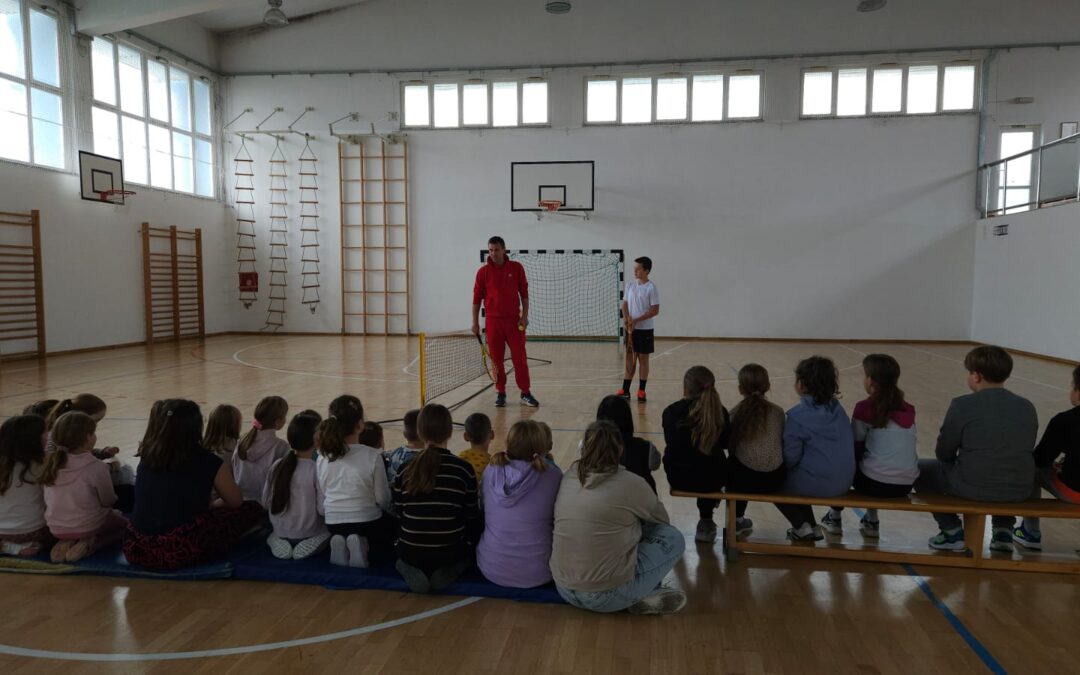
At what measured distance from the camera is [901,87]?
48.8 ft

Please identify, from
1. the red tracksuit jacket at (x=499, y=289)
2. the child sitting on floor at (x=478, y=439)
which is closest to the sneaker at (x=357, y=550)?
the child sitting on floor at (x=478, y=439)

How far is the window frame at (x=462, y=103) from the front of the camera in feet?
52.5

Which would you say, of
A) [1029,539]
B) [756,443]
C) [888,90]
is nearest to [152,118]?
[756,443]

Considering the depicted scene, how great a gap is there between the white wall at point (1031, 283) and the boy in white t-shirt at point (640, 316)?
27.1ft

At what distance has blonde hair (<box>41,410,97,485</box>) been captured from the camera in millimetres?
3273

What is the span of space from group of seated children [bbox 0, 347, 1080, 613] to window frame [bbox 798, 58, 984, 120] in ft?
44.2

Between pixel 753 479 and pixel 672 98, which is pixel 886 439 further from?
Result: pixel 672 98

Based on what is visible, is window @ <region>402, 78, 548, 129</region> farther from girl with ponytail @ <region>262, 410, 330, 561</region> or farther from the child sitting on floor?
girl with ponytail @ <region>262, 410, 330, 561</region>

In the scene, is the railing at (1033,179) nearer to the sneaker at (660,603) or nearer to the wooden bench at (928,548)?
the wooden bench at (928,548)

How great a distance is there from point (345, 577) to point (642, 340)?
17.2ft

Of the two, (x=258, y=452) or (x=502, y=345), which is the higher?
(x=502, y=345)

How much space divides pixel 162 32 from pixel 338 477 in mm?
15510

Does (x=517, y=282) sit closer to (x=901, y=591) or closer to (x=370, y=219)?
(x=901, y=591)

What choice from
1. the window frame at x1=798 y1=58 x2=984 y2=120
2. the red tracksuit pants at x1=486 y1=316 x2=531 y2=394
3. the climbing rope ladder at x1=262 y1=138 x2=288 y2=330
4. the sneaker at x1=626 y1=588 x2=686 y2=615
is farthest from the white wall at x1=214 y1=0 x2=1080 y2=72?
the sneaker at x1=626 y1=588 x2=686 y2=615
